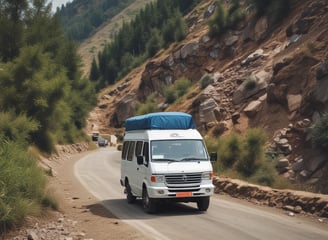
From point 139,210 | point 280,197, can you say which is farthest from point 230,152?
point 139,210

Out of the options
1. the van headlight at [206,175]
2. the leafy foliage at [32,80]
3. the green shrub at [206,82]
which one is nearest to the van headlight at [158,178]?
the van headlight at [206,175]

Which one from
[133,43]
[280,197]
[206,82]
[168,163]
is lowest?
[280,197]

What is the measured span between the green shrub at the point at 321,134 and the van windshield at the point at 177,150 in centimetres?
1037

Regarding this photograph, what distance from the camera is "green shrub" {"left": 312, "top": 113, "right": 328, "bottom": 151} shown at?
23.2 meters

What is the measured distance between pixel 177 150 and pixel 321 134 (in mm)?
11460

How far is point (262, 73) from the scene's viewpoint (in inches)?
1515

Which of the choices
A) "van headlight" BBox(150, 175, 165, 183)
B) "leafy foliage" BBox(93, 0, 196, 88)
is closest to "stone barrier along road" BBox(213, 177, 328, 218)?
"van headlight" BBox(150, 175, 165, 183)

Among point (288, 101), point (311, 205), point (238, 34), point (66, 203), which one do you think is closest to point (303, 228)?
point (311, 205)

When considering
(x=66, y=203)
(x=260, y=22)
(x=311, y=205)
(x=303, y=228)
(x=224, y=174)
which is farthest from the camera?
(x=260, y=22)

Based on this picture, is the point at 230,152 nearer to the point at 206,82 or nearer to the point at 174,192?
the point at 174,192

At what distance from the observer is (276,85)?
32.9 m

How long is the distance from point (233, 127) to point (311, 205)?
68.0 feet

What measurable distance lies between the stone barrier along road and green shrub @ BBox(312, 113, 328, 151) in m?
5.86

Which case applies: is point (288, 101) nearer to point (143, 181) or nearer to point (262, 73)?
point (262, 73)
